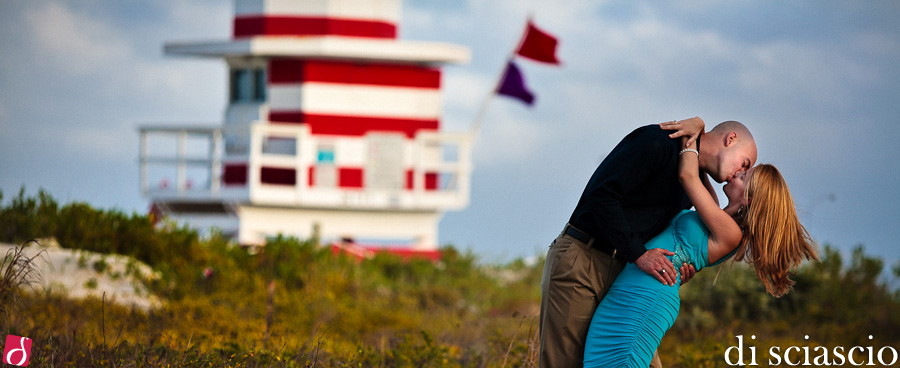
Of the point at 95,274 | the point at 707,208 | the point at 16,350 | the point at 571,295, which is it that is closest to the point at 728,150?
the point at 707,208

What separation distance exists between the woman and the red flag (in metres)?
14.8

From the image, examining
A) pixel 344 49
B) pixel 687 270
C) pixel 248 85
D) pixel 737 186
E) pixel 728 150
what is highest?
pixel 344 49

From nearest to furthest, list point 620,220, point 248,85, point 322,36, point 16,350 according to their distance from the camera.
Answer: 1. point 620,220
2. point 16,350
3. point 322,36
4. point 248,85

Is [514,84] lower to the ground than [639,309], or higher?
higher

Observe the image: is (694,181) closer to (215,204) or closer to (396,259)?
(396,259)

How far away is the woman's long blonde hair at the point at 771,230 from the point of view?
4.06 m

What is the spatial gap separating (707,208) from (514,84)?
611 inches

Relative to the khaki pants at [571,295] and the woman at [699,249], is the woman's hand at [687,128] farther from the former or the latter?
the khaki pants at [571,295]

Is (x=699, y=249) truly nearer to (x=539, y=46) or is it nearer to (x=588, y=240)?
(x=588, y=240)

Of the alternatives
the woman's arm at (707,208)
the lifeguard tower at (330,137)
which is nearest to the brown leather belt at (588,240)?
the woman's arm at (707,208)

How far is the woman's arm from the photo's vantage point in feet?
13.4

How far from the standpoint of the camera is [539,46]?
18.9 metres

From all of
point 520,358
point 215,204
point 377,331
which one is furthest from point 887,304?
point 215,204

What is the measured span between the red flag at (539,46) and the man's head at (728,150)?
14.8m
